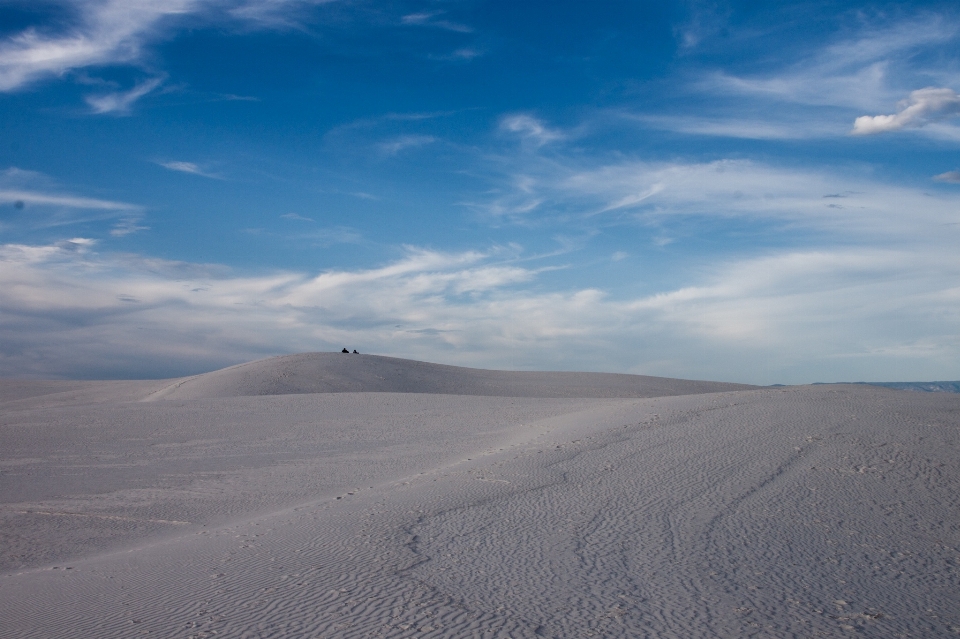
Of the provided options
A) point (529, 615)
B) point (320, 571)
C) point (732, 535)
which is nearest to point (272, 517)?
point (320, 571)

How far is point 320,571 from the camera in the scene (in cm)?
509

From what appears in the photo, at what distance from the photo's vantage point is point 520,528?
6051 mm

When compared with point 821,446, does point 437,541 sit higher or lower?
lower

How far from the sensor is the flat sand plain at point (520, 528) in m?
4.25

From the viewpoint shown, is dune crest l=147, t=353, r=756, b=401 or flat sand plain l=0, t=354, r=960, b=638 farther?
dune crest l=147, t=353, r=756, b=401

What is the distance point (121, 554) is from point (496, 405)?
12.0 m

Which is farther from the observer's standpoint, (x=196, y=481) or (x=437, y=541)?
(x=196, y=481)

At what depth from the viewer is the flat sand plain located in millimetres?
4246

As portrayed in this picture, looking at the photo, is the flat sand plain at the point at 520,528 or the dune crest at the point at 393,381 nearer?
the flat sand plain at the point at 520,528

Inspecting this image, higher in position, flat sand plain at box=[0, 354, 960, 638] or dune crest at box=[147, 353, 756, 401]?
dune crest at box=[147, 353, 756, 401]

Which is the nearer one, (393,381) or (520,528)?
(520,528)

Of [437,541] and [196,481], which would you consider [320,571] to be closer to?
[437,541]

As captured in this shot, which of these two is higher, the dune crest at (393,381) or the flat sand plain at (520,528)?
the dune crest at (393,381)

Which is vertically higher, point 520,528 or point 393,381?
point 393,381
